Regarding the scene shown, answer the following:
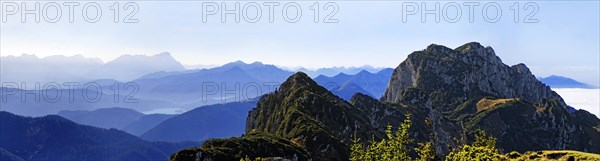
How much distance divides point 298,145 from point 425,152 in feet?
417

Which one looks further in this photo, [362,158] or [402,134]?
[362,158]

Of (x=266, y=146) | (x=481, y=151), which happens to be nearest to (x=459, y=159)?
(x=481, y=151)

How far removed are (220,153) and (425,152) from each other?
96.9m

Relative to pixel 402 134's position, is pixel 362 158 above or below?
below

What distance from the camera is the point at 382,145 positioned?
51938mm

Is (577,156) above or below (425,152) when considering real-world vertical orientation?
below

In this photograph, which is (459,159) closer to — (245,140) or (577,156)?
(577,156)

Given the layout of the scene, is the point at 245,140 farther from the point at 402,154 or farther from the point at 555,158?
the point at 402,154

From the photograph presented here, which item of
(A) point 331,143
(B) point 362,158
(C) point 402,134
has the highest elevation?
(C) point 402,134

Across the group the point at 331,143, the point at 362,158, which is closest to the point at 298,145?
the point at 331,143

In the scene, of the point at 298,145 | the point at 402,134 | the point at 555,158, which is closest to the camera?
the point at 402,134

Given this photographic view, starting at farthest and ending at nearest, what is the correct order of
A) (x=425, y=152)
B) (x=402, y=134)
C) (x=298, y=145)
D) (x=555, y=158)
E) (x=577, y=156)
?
(x=298, y=145) < (x=555, y=158) < (x=577, y=156) < (x=425, y=152) < (x=402, y=134)

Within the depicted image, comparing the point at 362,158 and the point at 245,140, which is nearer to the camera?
the point at 362,158

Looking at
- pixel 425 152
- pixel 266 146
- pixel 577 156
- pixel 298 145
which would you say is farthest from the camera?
pixel 298 145
